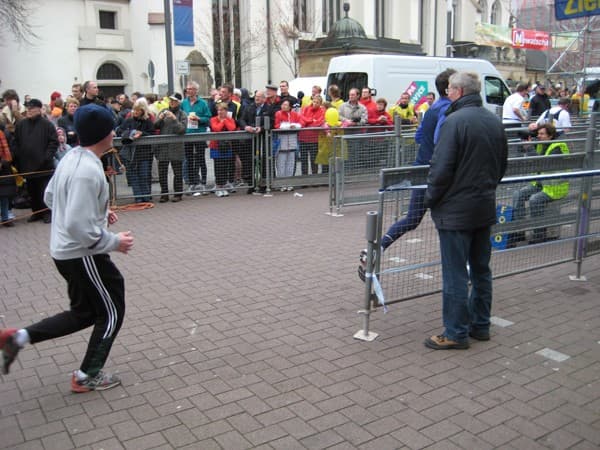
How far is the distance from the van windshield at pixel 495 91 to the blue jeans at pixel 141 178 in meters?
11.0

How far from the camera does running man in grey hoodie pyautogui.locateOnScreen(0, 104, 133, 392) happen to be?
11.6 feet

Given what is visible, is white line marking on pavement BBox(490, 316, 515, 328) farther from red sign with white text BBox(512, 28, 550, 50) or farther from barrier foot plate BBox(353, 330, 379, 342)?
red sign with white text BBox(512, 28, 550, 50)

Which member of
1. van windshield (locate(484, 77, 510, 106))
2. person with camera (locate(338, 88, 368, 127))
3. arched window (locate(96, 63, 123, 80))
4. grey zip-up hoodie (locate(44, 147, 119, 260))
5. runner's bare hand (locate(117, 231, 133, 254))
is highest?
arched window (locate(96, 63, 123, 80))

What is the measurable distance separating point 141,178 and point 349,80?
8093 millimetres

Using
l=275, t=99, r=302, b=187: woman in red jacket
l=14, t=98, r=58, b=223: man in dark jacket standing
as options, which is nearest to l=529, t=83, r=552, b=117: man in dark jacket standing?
l=275, t=99, r=302, b=187: woman in red jacket

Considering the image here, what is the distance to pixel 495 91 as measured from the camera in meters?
17.8

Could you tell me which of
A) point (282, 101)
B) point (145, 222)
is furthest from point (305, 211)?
point (282, 101)

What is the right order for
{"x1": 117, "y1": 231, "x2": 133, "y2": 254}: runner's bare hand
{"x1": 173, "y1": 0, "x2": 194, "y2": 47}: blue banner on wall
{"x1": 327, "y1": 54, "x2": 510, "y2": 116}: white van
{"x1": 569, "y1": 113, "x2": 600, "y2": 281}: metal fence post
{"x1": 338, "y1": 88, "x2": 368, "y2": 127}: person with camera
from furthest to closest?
{"x1": 173, "y1": 0, "x2": 194, "y2": 47}: blue banner on wall < {"x1": 327, "y1": 54, "x2": 510, "y2": 116}: white van < {"x1": 338, "y1": 88, "x2": 368, "y2": 127}: person with camera < {"x1": 569, "y1": 113, "x2": 600, "y2": 281}: metal fence post < {"x1": 117, "y1": 231, "x2": 133, "y2": 254}: runner's bare hand

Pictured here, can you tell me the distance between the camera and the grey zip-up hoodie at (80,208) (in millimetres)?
3529

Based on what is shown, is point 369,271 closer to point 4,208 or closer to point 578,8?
point 4,208

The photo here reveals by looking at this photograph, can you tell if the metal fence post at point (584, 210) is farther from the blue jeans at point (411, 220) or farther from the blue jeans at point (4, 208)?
the blue jeans at point (4, 208)

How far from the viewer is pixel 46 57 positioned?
30766 mm

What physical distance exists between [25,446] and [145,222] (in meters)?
6.12

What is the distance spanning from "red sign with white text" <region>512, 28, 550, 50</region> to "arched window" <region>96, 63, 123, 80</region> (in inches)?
954
